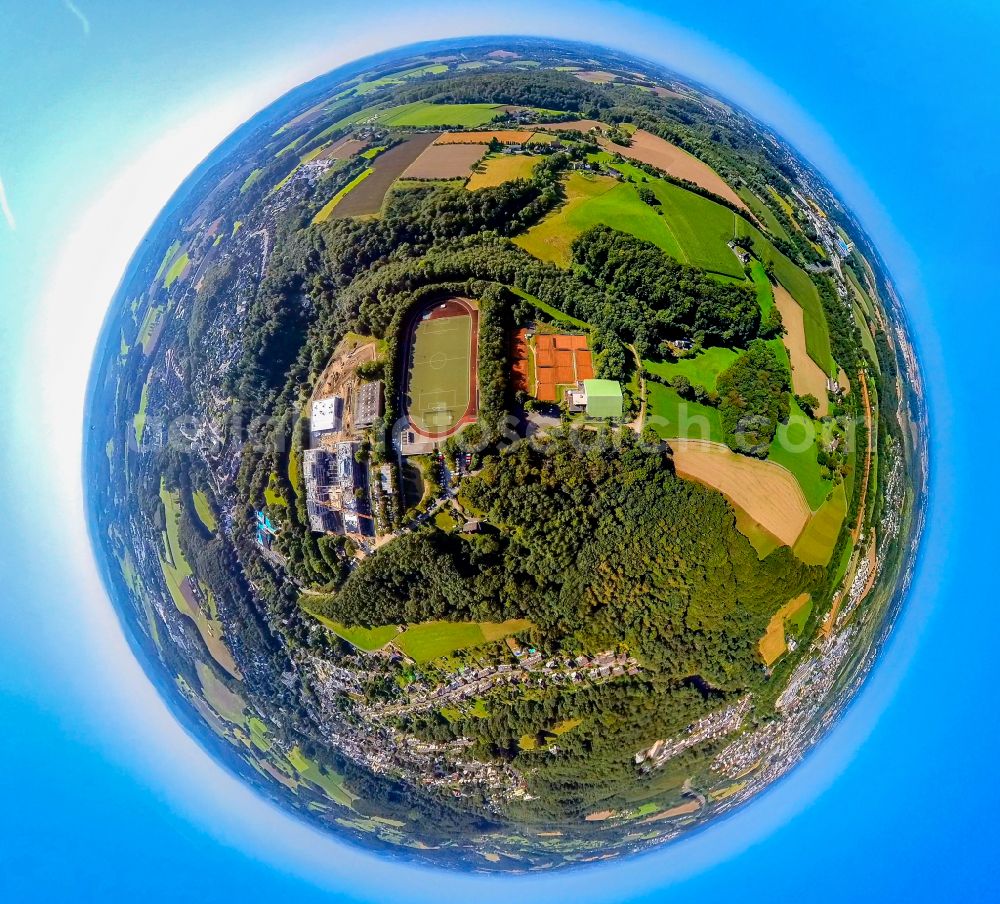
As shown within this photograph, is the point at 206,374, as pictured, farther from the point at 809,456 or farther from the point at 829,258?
the point at 829,258

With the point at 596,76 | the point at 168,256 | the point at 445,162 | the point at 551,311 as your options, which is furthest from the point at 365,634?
the point at 596,76

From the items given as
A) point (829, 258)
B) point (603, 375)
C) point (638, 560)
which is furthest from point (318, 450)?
point (829, 258)

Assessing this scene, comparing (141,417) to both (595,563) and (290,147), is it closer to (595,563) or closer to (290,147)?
(290,147)

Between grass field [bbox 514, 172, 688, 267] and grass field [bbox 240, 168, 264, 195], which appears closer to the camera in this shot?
grass field [bbox 514, 172, 688, 267]

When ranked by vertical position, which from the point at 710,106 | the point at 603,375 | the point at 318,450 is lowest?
the point at 318,450

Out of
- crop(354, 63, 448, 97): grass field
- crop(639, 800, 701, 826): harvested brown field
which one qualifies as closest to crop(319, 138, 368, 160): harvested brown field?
crop(354, 63, 448, 97): grass field

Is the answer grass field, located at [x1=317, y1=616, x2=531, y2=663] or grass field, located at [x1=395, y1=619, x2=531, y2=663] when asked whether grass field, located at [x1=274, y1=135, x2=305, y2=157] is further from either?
grass field, located at [x1=395, y1=619, x2=531, y2=663]

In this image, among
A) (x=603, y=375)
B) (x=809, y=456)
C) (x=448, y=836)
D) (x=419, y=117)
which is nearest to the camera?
(x=603, y=375)
